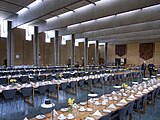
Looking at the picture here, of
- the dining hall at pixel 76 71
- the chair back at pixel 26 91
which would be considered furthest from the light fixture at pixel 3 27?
the chair back at pixel 26 91

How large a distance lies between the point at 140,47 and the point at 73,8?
22.0 m

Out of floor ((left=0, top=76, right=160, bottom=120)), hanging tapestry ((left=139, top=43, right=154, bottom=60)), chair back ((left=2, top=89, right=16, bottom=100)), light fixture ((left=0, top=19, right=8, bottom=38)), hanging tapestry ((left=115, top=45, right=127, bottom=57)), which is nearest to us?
floor ((left=0, top=76, right=160, bottom=120))

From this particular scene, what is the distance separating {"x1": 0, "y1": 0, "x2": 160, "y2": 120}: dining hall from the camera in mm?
5039

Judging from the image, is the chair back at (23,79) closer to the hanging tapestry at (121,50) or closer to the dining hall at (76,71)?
the dining hall at (76,71)

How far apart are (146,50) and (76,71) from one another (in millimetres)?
19887

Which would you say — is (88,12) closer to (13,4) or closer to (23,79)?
(13,4)

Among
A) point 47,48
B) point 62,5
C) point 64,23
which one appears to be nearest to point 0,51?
point 47,48

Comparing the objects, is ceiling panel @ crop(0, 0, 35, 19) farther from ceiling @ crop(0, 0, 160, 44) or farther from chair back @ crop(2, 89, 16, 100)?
chair back @ crop(2, 89, 16, 100)

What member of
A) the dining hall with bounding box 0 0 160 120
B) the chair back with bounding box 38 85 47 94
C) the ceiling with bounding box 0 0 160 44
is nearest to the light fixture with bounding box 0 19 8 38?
the dining hall with bounding box 0 0 160 120

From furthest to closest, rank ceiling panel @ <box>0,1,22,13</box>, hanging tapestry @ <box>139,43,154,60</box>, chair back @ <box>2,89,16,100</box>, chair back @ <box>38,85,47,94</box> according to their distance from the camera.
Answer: hanging tapestry @ <box>139,43,154,60</box>, ceiling panel @ <box>0,1,22,13</box>, chair back @ <box>38,85,47,94</box>, chair back @ <box>2,89,16,100</box>

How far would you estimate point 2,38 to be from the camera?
66.8 ft

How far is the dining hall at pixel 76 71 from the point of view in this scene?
5.04 meters

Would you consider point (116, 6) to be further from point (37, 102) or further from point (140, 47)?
point (140, 47)

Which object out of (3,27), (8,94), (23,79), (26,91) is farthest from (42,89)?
(3,27)
